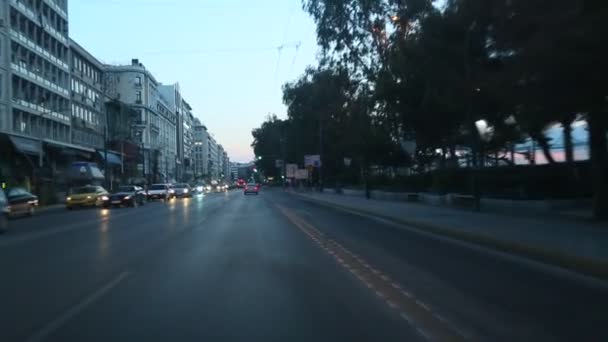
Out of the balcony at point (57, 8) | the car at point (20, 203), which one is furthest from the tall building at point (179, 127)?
the car at point (20, 203)

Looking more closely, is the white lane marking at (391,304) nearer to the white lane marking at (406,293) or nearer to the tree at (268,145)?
the white lane marking at (406,293)

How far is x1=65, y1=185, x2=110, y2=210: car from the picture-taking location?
169 feet

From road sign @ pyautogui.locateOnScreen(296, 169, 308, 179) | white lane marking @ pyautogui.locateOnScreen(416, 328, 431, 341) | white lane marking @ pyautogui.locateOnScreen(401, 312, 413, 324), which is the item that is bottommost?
white lane marking @ pyautogui.locateOnScreen(416, 328, 431, 341)

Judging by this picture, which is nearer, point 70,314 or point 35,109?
point 70,314

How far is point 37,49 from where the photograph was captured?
7006cm

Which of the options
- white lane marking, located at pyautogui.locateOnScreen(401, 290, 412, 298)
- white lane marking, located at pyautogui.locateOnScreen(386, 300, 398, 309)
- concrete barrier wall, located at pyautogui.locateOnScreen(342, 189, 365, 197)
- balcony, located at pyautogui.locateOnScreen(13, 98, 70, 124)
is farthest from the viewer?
balcony, located at pyautogui.locateOnScreen(13, 98, 70, 124)

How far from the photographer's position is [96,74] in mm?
96750

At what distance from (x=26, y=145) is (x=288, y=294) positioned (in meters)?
57.1

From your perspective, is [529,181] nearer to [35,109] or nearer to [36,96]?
[35,109]

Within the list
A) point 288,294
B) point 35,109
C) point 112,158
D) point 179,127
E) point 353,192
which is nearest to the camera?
point 288,294

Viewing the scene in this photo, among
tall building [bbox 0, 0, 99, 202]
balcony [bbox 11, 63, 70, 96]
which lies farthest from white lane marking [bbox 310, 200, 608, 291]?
balcony [bbox 11, 63, 70, 96]

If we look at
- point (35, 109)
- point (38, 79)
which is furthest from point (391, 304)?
point (38, 79)

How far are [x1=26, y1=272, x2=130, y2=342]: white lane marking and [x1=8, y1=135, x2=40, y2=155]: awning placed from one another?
50.6 metres

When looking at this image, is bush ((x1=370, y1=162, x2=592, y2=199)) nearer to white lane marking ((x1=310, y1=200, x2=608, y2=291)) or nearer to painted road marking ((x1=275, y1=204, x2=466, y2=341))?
white lane marking ((x1=310, y1=200, x2=608, y2=291))
